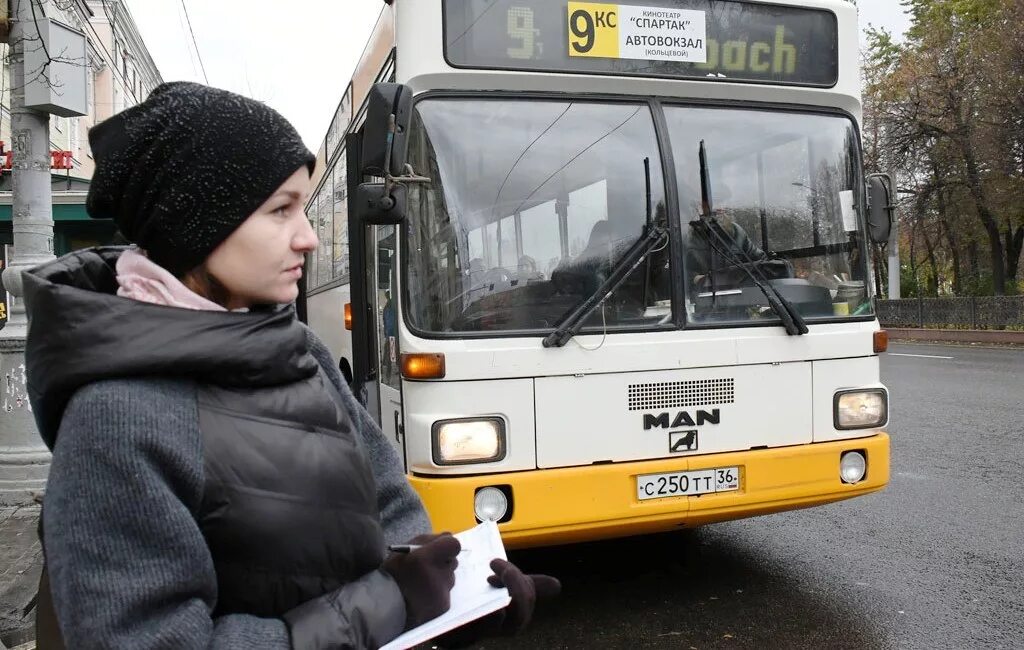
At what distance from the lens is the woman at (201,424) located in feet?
3.96

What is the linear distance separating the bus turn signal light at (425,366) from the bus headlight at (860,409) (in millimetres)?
2000

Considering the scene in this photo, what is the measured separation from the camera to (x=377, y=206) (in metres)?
3.84

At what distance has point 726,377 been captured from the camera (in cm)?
429

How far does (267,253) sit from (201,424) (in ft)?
0.97

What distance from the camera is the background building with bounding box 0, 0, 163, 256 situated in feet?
Result: 37.4

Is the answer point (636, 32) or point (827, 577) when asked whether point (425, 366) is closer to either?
point (636, 32)

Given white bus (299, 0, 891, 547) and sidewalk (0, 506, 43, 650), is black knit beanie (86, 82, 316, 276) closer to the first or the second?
white bus (299, 0, 891, 547)

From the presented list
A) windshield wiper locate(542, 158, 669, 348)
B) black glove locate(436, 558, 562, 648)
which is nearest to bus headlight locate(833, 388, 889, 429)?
windshield wiper locate(542, 158, 669, 348)

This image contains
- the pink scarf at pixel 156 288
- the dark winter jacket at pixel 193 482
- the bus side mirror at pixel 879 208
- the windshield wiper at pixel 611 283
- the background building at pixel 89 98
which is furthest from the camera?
the background building at pixel 89 98

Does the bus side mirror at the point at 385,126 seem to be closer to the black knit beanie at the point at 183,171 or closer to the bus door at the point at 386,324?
the bus door at the point at 386,324

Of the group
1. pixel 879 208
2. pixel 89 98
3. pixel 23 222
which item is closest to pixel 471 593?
A: pixel 879 208

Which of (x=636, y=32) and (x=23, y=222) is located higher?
(x=636, y=32)

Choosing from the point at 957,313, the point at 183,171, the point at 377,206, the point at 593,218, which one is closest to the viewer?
the point at 183,171

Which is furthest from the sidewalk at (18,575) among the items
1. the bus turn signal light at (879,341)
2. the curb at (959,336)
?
the curb at (959,336)
